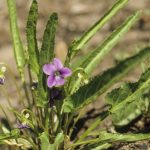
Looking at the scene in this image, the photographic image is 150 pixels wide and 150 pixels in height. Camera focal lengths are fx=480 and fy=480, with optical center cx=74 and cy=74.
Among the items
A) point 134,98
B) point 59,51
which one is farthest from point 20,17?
point 134,98

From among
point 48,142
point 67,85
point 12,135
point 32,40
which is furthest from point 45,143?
point 32,40

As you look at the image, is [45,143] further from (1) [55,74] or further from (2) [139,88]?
(2) [139,88]

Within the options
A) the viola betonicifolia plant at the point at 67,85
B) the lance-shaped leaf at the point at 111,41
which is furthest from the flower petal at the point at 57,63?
the lance-shaped leaf at the point at 111,41

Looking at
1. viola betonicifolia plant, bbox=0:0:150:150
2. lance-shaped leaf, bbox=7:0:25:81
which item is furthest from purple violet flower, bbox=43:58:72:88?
lance-shaped leaf, bbox=7:0:25:81

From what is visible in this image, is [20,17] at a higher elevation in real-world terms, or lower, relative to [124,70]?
higher

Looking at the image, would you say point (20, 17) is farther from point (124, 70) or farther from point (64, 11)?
point (124, 70)
